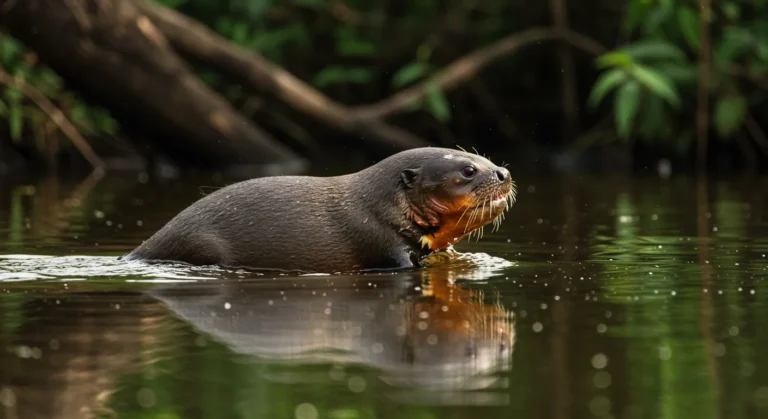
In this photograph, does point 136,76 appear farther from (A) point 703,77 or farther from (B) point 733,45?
(B) point 733,45

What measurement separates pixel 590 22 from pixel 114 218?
10.6 metres

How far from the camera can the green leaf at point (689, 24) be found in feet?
55.8

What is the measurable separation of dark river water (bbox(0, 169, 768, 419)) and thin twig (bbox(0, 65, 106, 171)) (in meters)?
7.29

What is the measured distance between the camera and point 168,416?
4191mm

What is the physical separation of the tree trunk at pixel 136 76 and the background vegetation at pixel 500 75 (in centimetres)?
62

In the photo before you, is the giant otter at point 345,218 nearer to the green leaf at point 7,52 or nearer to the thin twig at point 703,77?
the green leaf at point 7,52

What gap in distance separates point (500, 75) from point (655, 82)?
180 inches

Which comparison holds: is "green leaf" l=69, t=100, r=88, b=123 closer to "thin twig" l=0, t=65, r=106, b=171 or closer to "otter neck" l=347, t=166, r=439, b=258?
"thin twig" l=0, t=65, r=106, b=171

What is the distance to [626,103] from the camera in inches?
660

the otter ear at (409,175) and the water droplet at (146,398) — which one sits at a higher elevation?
the otter ear at (409,175)

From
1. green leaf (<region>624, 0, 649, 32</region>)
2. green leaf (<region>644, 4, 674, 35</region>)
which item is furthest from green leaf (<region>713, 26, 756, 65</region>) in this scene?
green leaf (<region>624, 0, 649, 32</region>)

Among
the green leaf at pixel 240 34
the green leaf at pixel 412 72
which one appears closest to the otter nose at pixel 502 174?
the green leaf at pixel 412 72

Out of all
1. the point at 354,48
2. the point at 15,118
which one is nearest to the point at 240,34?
the point at 354,48

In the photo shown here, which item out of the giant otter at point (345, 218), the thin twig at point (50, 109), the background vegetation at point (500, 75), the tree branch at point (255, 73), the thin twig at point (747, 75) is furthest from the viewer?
the thin twig at point (747, 75)
